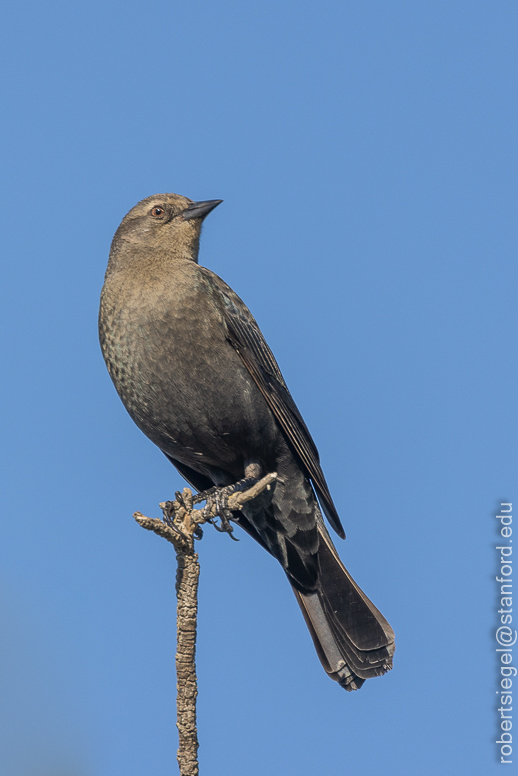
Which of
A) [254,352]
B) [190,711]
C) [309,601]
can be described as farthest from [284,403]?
[190,711]

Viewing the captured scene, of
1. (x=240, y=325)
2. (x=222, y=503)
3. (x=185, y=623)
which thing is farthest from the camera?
(x=240, y=325)

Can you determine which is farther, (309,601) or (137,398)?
(309,601)

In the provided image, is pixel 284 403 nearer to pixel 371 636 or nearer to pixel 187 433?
pixel 187 433

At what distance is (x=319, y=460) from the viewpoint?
8.33m

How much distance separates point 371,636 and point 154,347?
306 cm

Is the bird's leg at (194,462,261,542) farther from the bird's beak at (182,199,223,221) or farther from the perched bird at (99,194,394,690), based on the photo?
the bird's beak at (182,199,223,221)

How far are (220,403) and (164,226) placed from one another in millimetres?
1862

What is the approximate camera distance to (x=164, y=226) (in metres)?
8.46

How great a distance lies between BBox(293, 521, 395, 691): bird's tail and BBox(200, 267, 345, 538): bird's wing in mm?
473

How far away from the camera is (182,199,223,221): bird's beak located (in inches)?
335

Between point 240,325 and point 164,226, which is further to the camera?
point 164,226

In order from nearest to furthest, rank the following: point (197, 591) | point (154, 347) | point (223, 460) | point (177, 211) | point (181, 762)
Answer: point (181, 762) → point (197, 591) → point (154, 347) → point (223, 460) → point (177, 211)

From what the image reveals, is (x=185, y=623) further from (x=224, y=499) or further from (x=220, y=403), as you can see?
(x=220, y=403)

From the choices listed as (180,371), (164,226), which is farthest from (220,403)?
(164,226)
